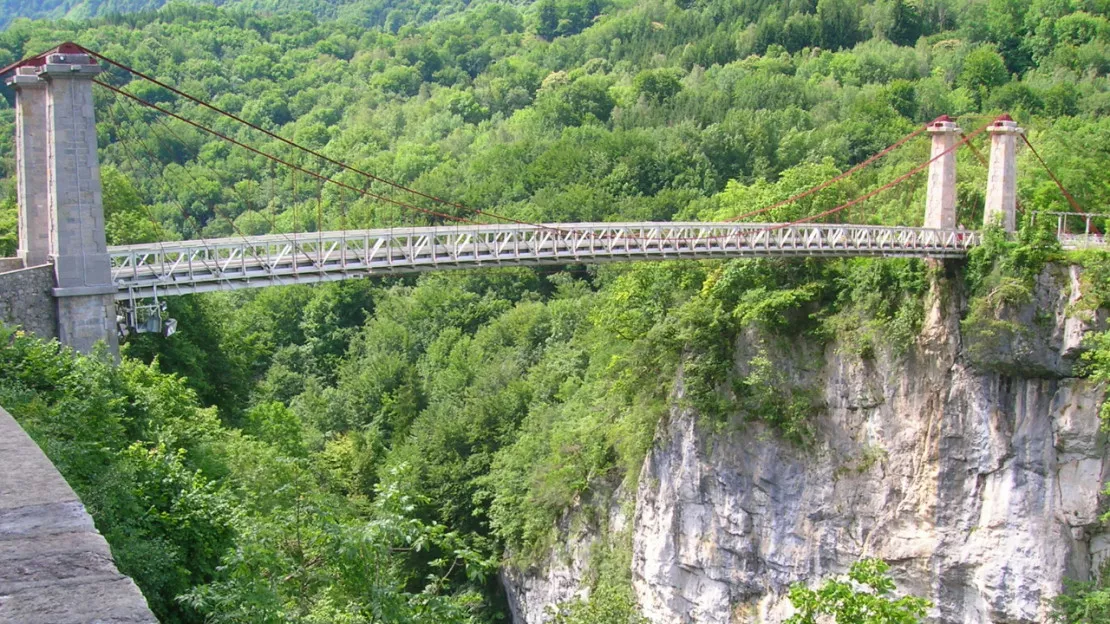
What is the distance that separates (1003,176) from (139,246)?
1957cm

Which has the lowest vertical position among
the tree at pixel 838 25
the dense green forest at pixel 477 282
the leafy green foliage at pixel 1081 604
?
the leafy green foliage at pixel 1081 604

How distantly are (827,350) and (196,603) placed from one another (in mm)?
23248

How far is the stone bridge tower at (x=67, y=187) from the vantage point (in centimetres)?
2062

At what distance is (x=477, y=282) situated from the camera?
56.2m

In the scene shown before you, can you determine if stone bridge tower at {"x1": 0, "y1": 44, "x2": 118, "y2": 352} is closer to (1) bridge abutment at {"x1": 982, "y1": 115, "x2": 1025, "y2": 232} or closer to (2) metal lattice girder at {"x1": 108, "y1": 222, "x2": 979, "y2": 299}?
(2) metal lattice girder at {"x1": 108, "y1": 222, "x2": 979, "y2": 299}

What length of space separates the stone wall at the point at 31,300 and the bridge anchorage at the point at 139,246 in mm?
18

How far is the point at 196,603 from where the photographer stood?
10148 mm

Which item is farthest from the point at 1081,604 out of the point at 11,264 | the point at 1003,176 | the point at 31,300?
the point at 11,264

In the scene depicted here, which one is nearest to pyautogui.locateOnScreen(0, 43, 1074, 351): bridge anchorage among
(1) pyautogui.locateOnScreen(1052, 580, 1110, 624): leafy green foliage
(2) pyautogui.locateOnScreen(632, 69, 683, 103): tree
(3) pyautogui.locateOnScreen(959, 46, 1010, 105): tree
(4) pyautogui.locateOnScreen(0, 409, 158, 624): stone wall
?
(1) pyautogui.locateOnScreen(1052, 580, 1110, 624): leafy green foliage

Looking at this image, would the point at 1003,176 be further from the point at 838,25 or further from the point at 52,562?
the point at 838,25

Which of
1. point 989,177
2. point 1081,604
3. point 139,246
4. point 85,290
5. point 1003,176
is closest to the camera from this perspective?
point 85,290

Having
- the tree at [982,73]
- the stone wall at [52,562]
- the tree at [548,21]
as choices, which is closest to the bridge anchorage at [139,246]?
the stone wall at [52,562]

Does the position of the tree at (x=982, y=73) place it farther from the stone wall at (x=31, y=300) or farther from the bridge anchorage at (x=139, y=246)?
the stone wall at (x=31, y=300)

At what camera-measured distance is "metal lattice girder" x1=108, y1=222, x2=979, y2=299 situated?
23312 millimetres
